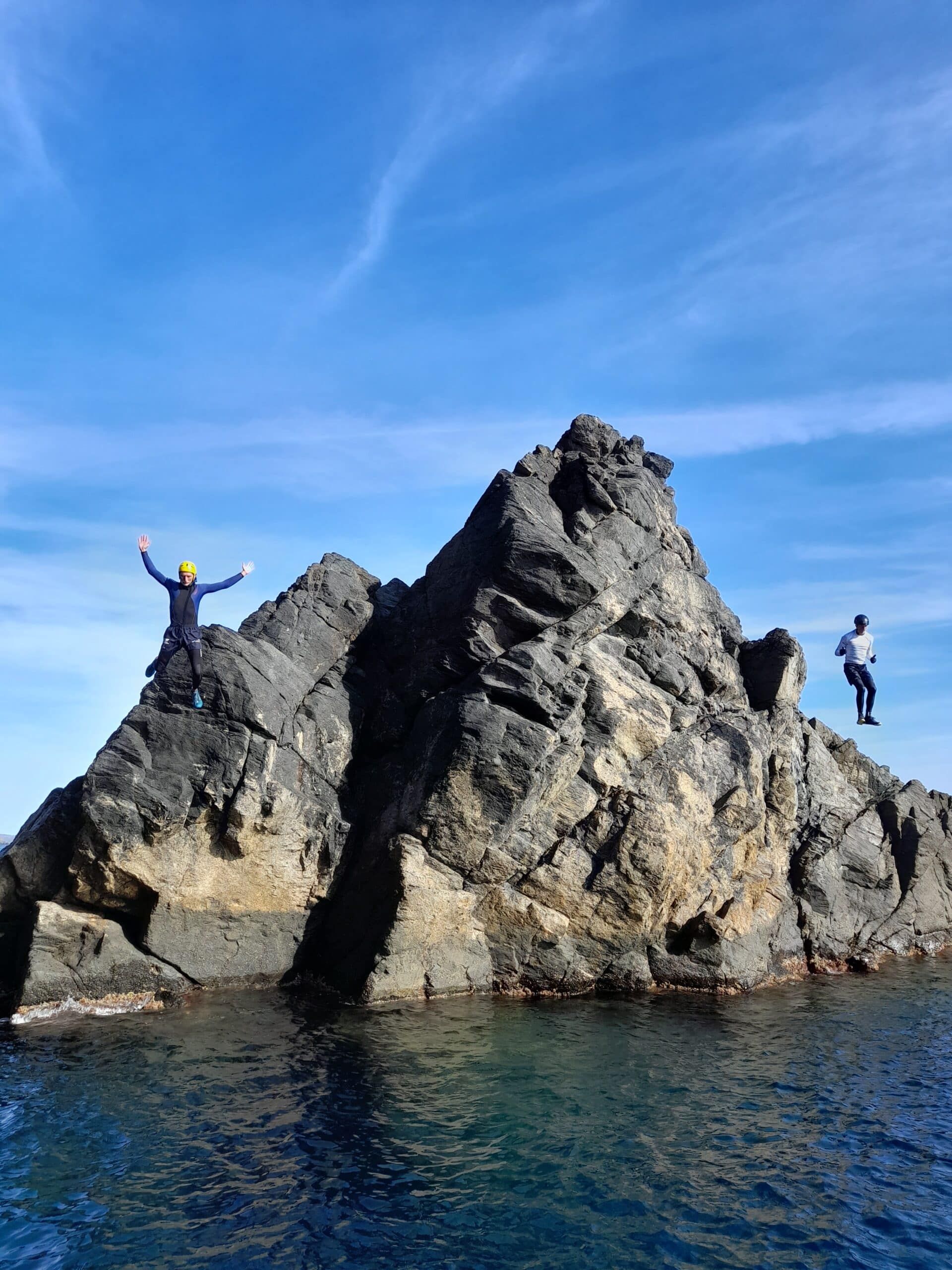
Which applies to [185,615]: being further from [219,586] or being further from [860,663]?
[860,663]

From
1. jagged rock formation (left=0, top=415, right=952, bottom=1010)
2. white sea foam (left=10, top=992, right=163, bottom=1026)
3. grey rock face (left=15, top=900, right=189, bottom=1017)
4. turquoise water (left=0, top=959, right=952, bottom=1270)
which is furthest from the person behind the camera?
jagged rock formation (left=0, top=415, right=952, bottom=1010)

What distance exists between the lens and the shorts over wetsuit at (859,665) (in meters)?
35.2

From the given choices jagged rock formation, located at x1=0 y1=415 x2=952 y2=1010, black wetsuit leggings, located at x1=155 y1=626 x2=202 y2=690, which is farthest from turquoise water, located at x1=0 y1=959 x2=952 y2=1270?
black wetsuit leggings, located at x1=155 y1=626 x2=202 y2=690

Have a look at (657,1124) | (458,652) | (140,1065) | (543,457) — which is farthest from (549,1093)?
(543,457)

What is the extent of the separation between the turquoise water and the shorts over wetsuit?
13.3 meters

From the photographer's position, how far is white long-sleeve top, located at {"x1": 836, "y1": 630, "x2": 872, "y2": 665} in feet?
115

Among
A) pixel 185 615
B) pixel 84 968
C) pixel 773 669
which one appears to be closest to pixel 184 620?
pixel 185 615

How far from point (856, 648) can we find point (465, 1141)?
25.0m

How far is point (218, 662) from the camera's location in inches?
1119

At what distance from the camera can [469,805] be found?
2848 cm

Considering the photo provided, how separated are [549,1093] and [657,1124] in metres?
2.61

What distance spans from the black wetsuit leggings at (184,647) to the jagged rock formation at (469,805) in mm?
441

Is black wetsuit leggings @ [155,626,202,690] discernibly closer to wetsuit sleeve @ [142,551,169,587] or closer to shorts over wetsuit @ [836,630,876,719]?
wetsuit sleeve @ [142,551,169,587]

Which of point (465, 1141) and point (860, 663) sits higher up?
point (860, 663)
